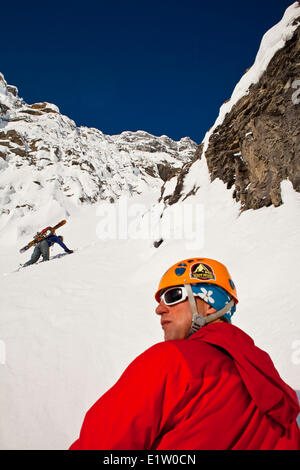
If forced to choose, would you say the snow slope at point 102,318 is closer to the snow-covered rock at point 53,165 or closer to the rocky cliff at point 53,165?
the rocky cliff at point 53,165

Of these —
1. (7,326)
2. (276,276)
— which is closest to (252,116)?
(276,276)

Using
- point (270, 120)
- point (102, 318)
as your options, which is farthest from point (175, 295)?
point (270, 120)

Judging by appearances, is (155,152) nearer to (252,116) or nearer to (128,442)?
(252,116)

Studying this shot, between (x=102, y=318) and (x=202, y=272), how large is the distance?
177 inches

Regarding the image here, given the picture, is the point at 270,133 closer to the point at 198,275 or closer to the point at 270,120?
the point at 270,120

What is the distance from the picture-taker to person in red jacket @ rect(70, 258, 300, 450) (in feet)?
3.24

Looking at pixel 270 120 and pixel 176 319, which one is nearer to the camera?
pixel 176 319

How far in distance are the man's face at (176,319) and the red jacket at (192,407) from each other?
0.48 m

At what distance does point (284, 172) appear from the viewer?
8.55m
